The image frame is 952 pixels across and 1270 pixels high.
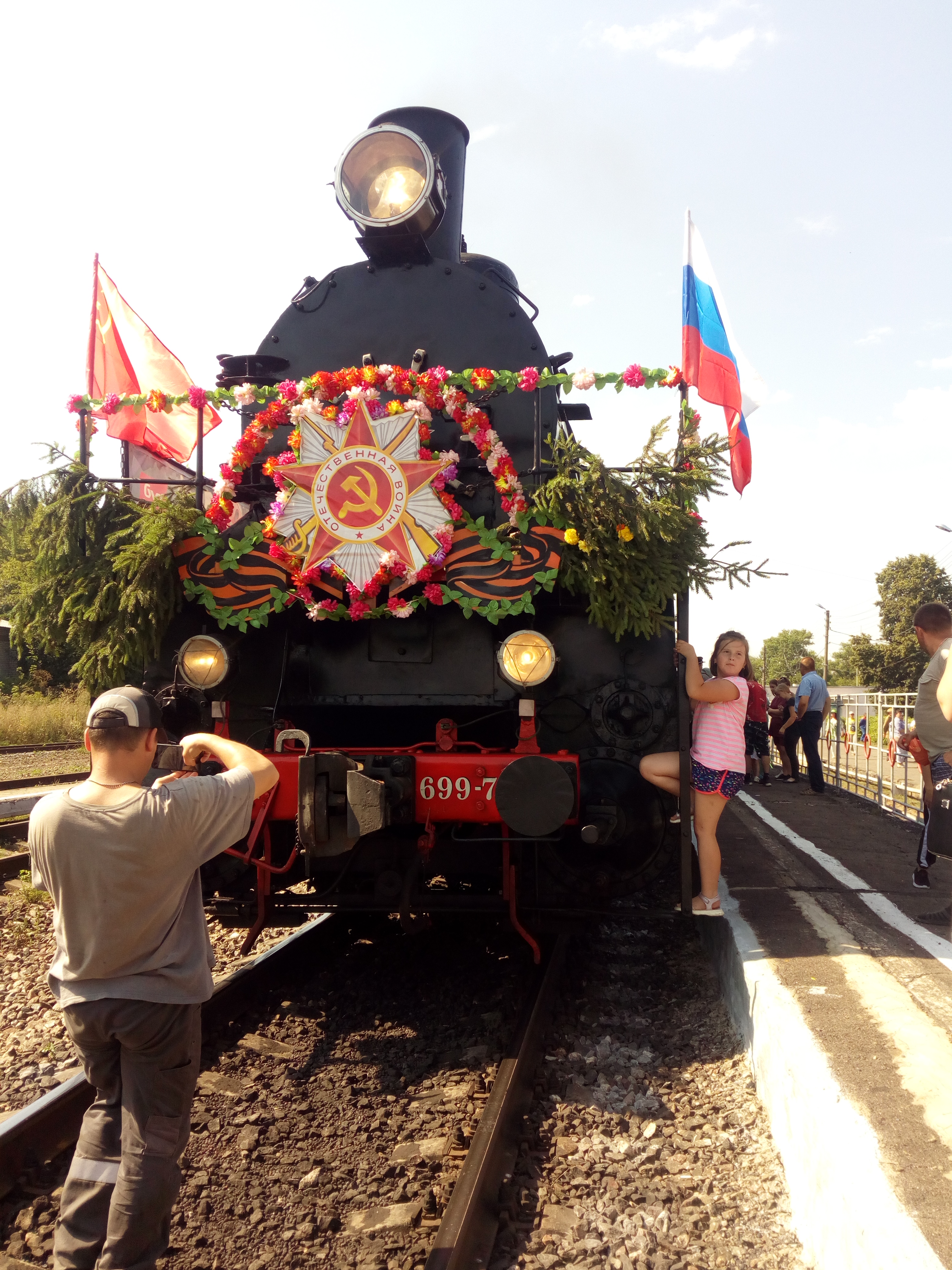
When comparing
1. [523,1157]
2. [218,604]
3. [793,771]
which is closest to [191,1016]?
[523,1157]

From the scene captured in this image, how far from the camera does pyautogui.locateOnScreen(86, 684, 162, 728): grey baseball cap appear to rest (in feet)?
7.34

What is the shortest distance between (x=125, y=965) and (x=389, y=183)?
489cm

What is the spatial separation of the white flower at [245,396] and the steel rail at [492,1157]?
340 cm

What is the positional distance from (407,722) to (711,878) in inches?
70.1

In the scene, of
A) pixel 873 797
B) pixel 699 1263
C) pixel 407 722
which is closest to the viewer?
pixel 699 1263

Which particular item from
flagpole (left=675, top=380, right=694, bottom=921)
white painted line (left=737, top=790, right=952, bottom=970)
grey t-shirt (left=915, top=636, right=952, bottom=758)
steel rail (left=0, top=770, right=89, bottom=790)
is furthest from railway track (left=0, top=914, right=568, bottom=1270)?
steel rail (left=0, top=770, right=89, bottom=790)

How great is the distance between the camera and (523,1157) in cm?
294

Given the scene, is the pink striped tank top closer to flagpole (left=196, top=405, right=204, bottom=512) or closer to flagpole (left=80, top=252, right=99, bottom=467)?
flagpole (left=196, top=405, right=204, bottom=512)

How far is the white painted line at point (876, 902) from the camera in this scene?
12.9 feet

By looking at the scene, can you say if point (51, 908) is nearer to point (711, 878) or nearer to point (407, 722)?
point (407, 722)

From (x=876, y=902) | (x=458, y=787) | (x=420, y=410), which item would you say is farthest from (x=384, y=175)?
(x=876, y=902)

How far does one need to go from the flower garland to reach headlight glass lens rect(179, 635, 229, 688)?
152mm

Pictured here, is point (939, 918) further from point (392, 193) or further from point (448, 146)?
point (448, 146)

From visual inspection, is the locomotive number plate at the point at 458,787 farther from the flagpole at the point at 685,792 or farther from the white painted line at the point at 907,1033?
the white painted line at the point at 907,1033
